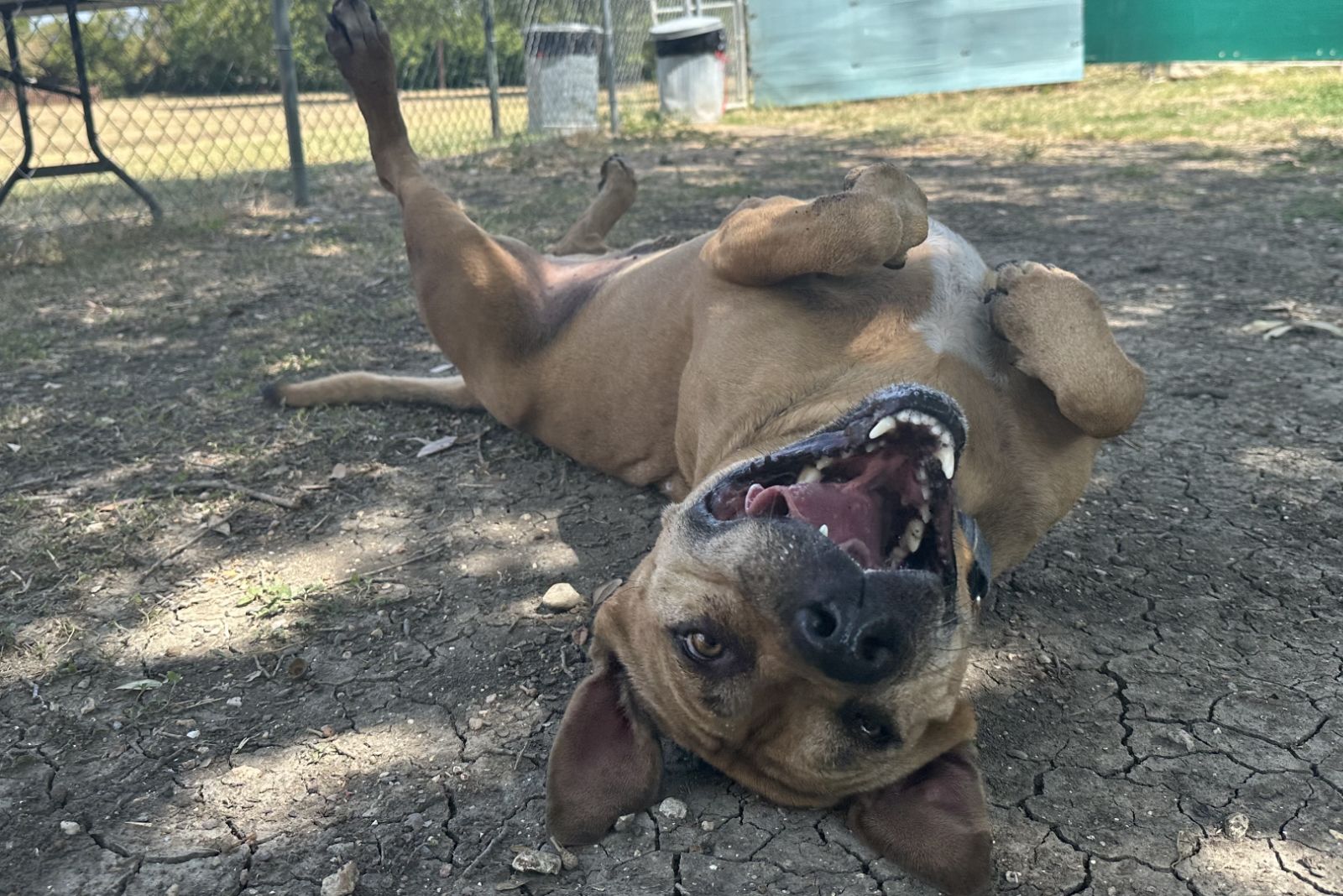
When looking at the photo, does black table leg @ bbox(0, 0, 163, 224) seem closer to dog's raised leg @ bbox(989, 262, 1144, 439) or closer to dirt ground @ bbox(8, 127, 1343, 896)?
dirt ground @ bbox(8, 127, 1343, 896)

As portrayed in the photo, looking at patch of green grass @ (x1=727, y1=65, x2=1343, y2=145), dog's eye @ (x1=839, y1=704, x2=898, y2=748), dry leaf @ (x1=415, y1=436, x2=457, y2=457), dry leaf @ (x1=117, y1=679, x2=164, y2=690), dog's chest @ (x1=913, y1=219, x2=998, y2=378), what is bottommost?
dry leaf @ (x1=117, y1=679, x2=164, y2=690)

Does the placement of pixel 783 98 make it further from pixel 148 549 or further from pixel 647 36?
pixel 148 549

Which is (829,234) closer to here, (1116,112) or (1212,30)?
(1116,112)

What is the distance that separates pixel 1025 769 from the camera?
2455 mm

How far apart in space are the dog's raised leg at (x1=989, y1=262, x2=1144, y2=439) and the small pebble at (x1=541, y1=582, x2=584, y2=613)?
1469 mm

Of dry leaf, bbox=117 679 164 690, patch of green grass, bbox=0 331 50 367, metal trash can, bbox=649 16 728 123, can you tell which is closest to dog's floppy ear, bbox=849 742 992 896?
dry leaf, bbox=117 679 164 690

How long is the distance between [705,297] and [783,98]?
14.0 m

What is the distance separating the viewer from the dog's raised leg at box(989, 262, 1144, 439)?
2.74 meters

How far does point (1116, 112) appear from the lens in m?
12.5

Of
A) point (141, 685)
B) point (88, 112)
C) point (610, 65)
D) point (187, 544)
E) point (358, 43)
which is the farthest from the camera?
point (610, 65)

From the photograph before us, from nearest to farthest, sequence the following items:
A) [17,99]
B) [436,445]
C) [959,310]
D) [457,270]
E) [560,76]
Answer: [959,310] < [436,445] < [457,270] < [17,99] < [560,76]

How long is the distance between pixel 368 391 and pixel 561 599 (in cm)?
191

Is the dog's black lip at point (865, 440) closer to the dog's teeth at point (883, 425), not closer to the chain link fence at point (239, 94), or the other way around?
the dog's teeth at point (883, 425)

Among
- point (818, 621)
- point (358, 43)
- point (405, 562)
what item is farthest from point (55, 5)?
point (818, 621)
